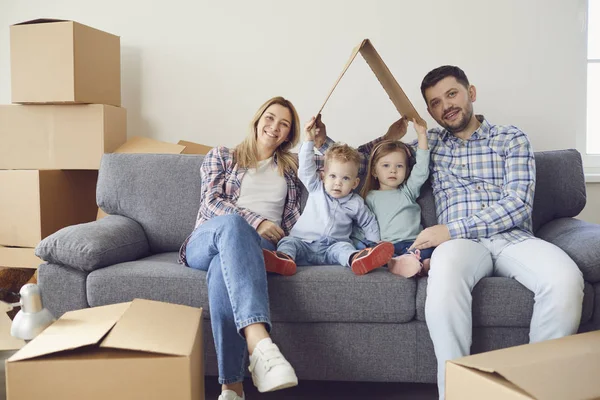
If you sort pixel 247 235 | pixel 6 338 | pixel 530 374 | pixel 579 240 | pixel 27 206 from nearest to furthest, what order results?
pixel 530 374
pixel 6 338
pixel 247 235
pixel 579 240
pixel 27 206

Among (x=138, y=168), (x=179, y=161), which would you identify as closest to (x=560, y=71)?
(x=179, y=161)

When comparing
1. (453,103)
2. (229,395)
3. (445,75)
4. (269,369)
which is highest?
(445,75)

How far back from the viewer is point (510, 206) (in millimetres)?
1851

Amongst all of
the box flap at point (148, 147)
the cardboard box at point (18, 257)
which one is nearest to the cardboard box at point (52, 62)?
the box flap at point (148, 147)

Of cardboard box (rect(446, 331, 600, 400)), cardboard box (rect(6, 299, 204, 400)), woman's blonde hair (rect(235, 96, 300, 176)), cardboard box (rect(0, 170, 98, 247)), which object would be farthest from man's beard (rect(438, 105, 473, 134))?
cardboard box (rect(0, 170, 98, 247))

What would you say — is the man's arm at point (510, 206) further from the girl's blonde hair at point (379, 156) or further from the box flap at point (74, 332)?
the box flap at point (74, 332)

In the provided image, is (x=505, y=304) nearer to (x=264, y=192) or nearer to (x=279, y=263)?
(x=279, y=263)

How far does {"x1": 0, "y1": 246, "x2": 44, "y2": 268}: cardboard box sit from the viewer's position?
247 cm

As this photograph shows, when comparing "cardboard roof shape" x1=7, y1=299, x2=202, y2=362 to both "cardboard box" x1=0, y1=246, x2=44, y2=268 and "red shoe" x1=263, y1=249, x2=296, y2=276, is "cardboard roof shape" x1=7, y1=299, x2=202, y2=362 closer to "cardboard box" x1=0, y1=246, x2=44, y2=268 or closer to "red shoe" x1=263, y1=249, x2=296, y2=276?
"red shoe" x1=263, y1=249, x2=296, y2=276

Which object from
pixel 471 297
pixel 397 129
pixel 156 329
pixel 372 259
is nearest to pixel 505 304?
pixel 471 297

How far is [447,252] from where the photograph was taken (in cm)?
168

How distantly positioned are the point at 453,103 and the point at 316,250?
0.75 m

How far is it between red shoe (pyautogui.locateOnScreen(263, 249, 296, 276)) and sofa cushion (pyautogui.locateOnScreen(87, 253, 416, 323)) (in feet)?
0.07

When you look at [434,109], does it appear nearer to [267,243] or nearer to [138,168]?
[267,243]
